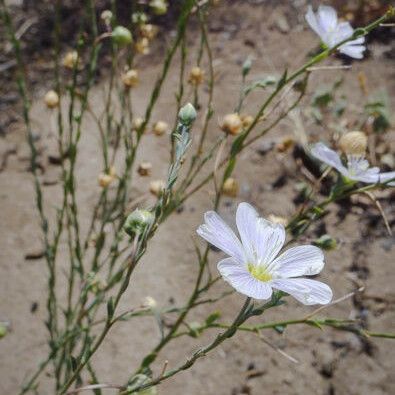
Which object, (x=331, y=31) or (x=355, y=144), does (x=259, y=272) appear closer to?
(x=355, y=144)

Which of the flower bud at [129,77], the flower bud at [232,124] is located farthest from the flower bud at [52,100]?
the flower bud at [232,124]

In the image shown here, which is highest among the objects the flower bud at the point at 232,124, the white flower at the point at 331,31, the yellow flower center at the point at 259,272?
the white flower at the point at 331,31

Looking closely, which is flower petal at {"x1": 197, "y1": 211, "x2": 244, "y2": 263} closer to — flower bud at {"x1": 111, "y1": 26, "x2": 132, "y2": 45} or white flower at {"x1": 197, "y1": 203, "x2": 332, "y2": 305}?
white flower at {"x1": 197, "y1": 203, "x2": 332, "y2": 305}

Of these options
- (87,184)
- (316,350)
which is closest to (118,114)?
(87,184)

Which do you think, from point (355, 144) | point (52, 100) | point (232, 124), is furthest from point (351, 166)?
point (52, 100)

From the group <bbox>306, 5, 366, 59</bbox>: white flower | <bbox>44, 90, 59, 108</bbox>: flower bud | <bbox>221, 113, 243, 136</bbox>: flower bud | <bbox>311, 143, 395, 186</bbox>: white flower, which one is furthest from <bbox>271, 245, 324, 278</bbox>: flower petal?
<bbox>44, 90, 59, 108</bbox>: flower bud

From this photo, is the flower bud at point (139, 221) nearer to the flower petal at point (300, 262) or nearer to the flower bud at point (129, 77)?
the flower petal at point (300, 262)

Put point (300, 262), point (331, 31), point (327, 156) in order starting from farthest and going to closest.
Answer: point (331, 31) → point (327, 156) → point (300, 262)
